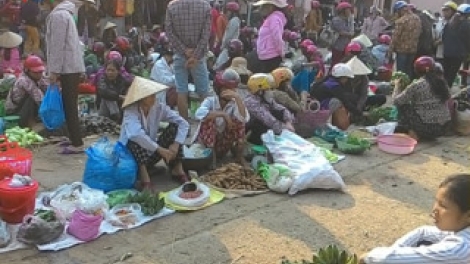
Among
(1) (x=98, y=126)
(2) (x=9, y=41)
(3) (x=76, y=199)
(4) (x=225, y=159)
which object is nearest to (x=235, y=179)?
(4) (x=225, y=159)

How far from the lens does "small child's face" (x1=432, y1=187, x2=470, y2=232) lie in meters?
2.57

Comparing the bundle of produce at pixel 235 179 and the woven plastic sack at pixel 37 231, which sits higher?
the woven plastic sack at pixel 37 231

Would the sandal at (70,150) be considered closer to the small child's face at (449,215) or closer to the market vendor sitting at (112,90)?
the market vendor sitting at (112,90)

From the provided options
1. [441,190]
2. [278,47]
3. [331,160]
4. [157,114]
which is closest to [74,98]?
[157,114]

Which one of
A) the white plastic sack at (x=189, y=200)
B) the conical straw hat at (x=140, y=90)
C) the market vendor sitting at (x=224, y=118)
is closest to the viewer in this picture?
the white plastic sack at (x=189, y=200)

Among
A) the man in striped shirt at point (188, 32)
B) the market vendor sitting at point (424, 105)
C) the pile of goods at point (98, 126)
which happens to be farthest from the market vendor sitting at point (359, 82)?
the pile of goods at point (98, 126)

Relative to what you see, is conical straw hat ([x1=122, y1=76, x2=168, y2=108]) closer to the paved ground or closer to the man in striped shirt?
the paved ground

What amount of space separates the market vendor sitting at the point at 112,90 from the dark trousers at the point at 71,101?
1053mm

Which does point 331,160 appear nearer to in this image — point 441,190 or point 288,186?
point 288,186

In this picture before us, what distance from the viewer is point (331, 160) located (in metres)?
6.25

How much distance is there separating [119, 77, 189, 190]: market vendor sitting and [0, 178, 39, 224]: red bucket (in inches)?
44.6

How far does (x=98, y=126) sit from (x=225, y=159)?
1.84 m

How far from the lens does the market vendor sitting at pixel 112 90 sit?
7.05 m

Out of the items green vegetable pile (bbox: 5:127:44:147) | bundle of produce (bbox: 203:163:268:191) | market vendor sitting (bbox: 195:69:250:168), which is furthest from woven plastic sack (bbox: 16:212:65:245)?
green vegetable pile (bbox: 5:127:44:147)
